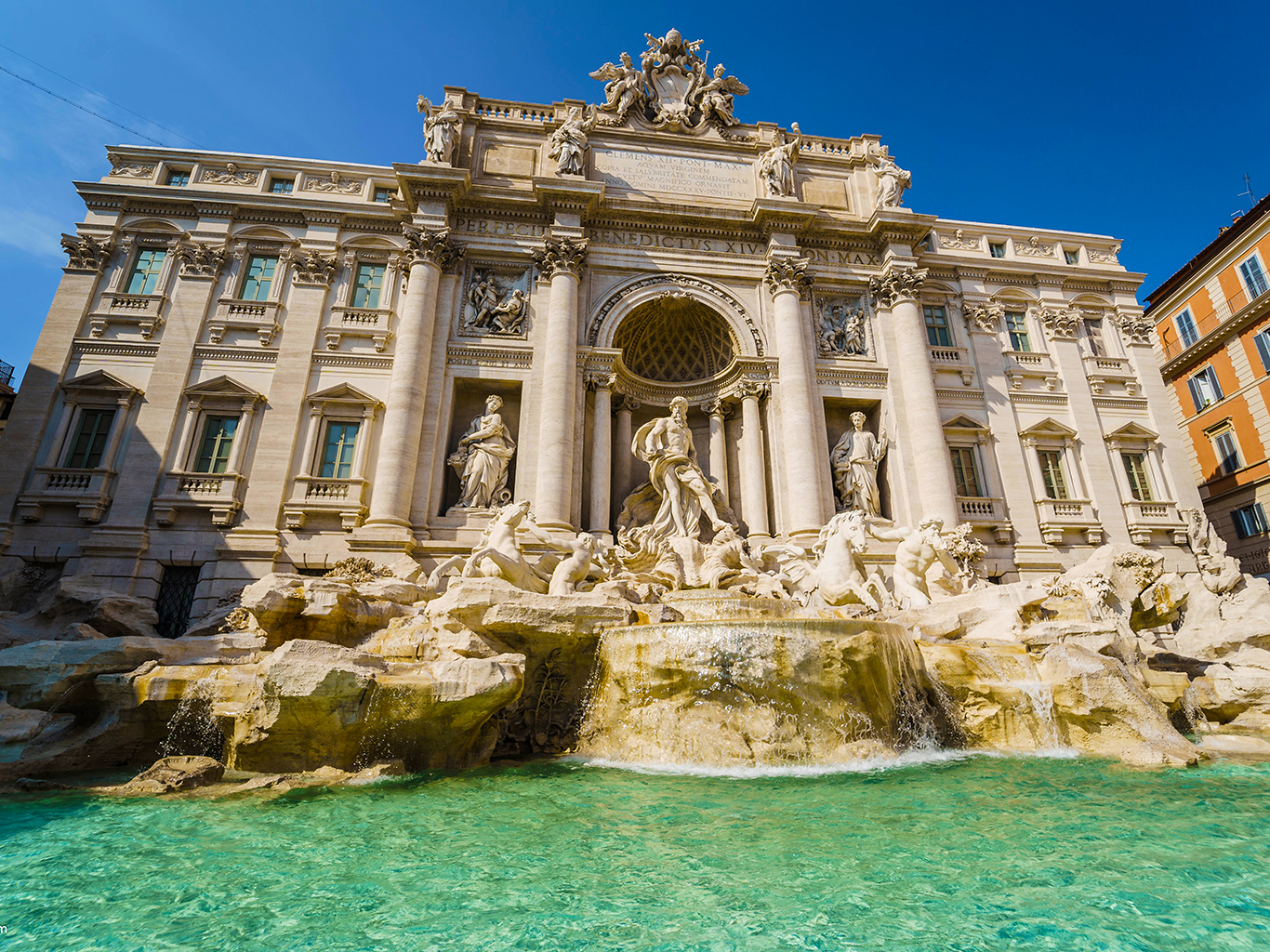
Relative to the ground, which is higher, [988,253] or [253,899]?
[988,253]

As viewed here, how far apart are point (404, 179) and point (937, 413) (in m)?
16.0

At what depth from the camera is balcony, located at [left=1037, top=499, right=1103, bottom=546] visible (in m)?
17.3

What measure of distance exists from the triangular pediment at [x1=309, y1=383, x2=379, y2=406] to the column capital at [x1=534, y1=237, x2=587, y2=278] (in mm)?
5922

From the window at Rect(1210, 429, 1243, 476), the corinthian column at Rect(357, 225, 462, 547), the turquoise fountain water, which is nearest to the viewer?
the turquoise fountain water

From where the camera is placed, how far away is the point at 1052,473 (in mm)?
18328

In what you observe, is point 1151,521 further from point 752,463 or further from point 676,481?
point 676,481

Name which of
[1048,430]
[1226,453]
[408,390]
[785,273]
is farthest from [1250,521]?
[408,390]

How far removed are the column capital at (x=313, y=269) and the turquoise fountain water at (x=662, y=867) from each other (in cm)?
1484

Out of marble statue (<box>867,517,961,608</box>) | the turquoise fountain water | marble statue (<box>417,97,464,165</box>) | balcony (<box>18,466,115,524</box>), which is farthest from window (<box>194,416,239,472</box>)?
marble statue (<box>867,517,961,608</box>)

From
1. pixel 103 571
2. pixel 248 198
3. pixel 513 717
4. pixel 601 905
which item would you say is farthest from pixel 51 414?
pixel 601 905

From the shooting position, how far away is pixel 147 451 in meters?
15.3

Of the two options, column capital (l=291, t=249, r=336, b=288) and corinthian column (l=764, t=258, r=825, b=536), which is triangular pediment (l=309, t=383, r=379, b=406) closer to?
column capital (l=291, t=249, r=336, b=288)

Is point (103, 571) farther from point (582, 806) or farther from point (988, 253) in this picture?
point (988, 253)

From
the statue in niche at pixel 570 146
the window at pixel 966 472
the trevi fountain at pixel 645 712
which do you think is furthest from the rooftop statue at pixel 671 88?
the window at pixel 966 472
